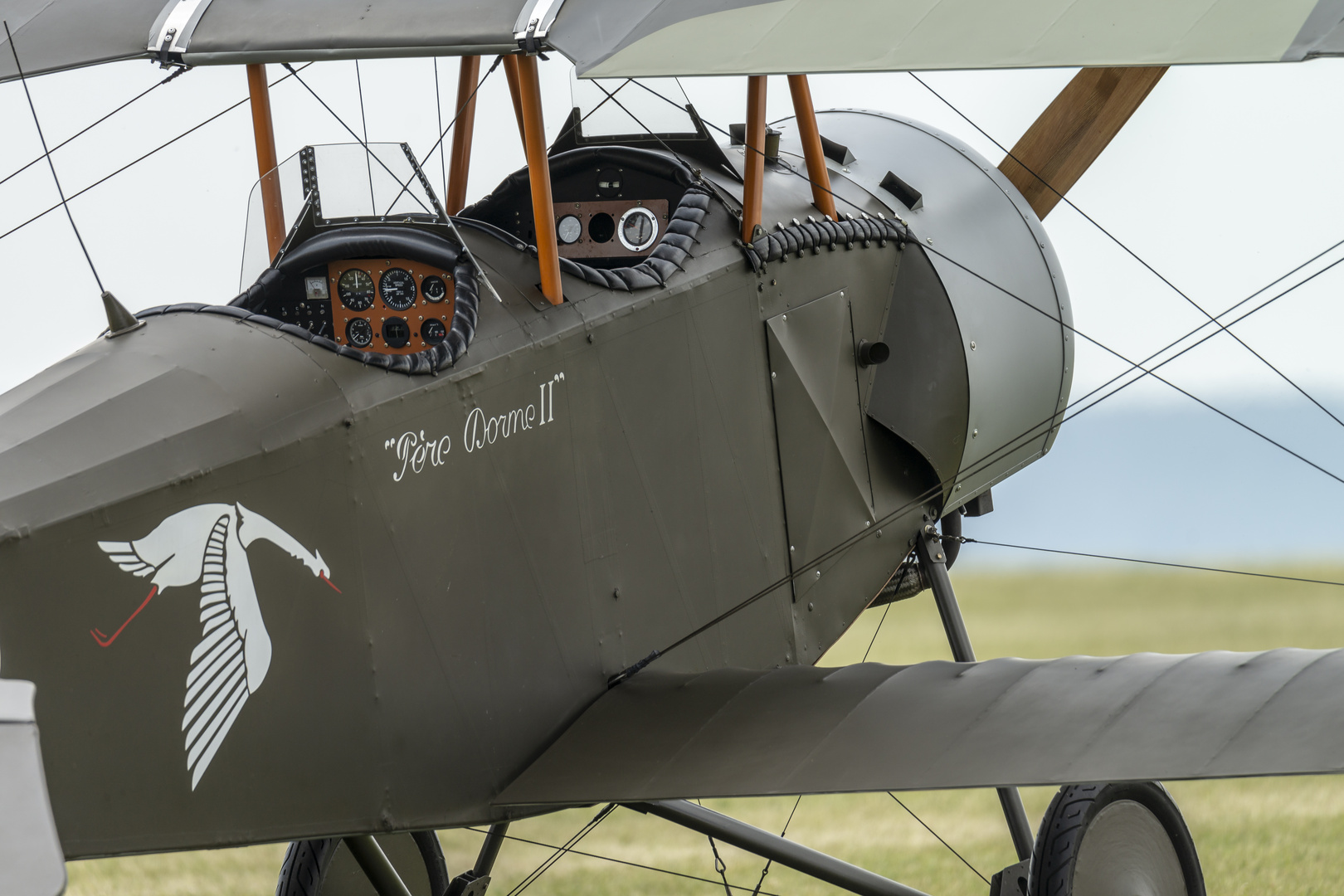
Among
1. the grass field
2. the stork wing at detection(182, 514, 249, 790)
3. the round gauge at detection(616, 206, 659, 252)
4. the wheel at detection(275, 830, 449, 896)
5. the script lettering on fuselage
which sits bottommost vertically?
the grass field

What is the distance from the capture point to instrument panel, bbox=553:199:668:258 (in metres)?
5.77

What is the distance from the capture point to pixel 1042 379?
7.09m

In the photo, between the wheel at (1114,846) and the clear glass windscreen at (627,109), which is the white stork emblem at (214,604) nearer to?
the wheel at (1114,846)

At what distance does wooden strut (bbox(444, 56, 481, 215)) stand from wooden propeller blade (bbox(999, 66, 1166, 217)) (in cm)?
264

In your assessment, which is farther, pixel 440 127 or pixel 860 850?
pixel 860 850

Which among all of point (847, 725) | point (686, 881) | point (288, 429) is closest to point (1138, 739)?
point (847, 725)

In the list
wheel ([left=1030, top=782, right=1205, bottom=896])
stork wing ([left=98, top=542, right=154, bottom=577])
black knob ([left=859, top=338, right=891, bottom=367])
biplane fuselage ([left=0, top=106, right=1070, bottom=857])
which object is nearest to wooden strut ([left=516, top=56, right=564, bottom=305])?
biplane fuselage ([left=0, top=106, right=1070, bottom=857])

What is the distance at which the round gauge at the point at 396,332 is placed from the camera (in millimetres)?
5051

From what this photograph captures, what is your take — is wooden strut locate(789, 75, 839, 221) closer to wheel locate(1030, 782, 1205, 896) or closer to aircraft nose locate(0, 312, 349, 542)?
wheel locate(1030, 782, 1205, 896)

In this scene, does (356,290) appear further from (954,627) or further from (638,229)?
(954,627)

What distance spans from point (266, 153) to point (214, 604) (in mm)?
2449

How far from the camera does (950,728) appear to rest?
4.26 meters

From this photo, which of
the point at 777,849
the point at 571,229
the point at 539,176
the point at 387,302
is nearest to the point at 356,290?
the point at 387,302

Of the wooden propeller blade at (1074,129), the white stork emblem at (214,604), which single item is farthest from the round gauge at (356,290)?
the wooden propeller blade at (1074,129)
